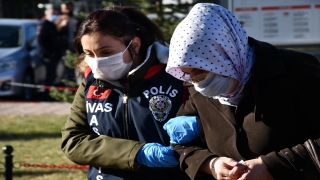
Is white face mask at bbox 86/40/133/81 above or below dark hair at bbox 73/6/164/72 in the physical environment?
below

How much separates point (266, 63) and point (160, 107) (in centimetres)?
73

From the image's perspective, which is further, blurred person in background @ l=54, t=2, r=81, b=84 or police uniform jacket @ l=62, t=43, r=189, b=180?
blurred person in background @ l=54, t=2, r=81, b=84

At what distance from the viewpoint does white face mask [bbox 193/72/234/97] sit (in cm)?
244

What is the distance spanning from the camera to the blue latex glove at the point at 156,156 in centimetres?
287

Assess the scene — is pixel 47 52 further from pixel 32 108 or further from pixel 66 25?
pixel 32 108

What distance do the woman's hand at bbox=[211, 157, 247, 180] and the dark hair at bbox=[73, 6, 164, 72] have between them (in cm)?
90

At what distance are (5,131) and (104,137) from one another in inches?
270

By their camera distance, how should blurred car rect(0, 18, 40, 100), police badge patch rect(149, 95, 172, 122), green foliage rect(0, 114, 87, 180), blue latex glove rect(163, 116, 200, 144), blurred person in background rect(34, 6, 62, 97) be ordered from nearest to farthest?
blue latex glove rect(163, 116, 200, 144), police badge patch rect(149, 95, 172, 122), green foliage rect(0, 114, 87, 180), blurred car rect(0, 18, 40, 100), blurred person in background rect(34, 6, 62, 97)

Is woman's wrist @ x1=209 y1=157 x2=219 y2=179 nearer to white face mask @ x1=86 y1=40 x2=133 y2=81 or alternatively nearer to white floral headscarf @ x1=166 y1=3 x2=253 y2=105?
white floral headscarf @ x1=166 y1=3 x2=253 y2=105

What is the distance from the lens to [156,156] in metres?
2.87

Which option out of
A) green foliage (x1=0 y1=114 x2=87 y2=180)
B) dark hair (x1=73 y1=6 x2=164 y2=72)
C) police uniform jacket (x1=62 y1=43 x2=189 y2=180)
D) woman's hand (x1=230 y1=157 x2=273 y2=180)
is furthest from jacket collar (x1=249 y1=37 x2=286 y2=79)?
green foliage (x1=0 y1=114 x2=87 y2=180)

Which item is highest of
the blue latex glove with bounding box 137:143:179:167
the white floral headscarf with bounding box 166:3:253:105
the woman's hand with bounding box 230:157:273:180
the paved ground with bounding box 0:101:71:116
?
the white floral headscarf with bounding box 166:3:253:105

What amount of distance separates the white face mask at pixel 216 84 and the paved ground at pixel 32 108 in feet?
28.8

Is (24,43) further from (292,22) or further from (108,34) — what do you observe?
(108,34)
